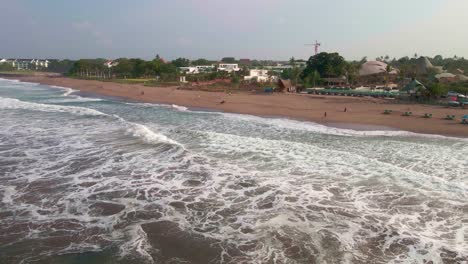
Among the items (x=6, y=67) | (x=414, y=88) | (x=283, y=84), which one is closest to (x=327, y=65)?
(x=283, y=84)

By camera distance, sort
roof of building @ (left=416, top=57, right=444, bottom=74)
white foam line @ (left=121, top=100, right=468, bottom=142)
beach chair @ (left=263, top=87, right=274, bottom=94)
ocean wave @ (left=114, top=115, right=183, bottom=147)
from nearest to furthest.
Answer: ocean wave @ (left=114, top=115, right=183, bottom=147)
white foam line @ (left=121, top=100, right=468, bottom=142)
beach chair @ (left=263, top=87, right=274, bottom=94)
roof of building @ (left=416, top=57, right=444, bottom=74)

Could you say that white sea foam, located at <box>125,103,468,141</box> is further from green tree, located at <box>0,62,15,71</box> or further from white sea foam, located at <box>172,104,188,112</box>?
green tree, located at <box>0,62,15,71</box>

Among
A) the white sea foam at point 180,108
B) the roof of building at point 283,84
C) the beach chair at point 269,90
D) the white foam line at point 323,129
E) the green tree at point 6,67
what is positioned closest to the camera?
the white foam line at point 323,129

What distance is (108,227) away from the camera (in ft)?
33.3

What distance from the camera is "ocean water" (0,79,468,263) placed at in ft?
29.4

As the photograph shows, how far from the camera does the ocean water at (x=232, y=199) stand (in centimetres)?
895

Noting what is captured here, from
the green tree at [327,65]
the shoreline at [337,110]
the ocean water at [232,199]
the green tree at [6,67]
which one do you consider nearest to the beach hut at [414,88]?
the shoreline at [337,110]

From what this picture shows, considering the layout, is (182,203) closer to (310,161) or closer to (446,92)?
(310,161)

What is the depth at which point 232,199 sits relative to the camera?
1213 cm

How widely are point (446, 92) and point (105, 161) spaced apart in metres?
34.5

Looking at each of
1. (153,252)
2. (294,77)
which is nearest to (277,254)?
(153,252)

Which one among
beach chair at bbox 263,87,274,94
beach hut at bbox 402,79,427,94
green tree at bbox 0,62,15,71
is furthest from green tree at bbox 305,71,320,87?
green tree at bbox 0,62,15,71

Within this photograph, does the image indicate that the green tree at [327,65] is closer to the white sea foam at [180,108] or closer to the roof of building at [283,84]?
the roof of building at [283,84]

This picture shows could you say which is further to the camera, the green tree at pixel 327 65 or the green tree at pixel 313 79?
the green tree at pixel 327 65
